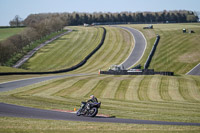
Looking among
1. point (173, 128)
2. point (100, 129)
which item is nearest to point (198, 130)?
point (173, 128)

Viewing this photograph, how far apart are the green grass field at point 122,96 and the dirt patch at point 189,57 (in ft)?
4.56

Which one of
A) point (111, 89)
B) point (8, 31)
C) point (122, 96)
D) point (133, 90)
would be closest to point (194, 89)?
point (133, 90)

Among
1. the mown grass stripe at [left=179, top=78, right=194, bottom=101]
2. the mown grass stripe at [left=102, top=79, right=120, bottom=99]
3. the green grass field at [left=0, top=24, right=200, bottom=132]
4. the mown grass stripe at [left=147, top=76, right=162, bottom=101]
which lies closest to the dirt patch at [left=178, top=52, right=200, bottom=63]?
the green grass field at [left=0, top=24, right=200, bottom=132]

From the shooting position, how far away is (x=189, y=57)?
89.9 m

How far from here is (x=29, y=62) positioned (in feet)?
353

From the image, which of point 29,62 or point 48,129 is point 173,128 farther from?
point 29,62

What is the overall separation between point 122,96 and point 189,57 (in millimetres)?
55164

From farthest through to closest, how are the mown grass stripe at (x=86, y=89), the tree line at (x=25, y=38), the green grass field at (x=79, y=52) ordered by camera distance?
the tree line at (x=25, y=38)
the green grass field at (x=79, y=52)
the mown grass stripe at (x=86, y=89)

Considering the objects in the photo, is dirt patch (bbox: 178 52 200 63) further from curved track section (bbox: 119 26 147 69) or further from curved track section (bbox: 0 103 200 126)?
curved track section (bbox: 0 103 200 126)

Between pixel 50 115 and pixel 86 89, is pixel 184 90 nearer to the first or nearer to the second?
pixel 86 89

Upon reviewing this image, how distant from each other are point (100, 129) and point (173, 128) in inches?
174

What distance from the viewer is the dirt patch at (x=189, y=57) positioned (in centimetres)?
8694

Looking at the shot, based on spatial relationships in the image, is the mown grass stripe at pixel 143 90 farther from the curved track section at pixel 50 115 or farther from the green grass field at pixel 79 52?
the green grass field at pixel 79 52

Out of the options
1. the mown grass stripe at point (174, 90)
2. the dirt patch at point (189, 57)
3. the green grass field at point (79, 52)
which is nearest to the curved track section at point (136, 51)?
the green grass field at point (79, 52)
